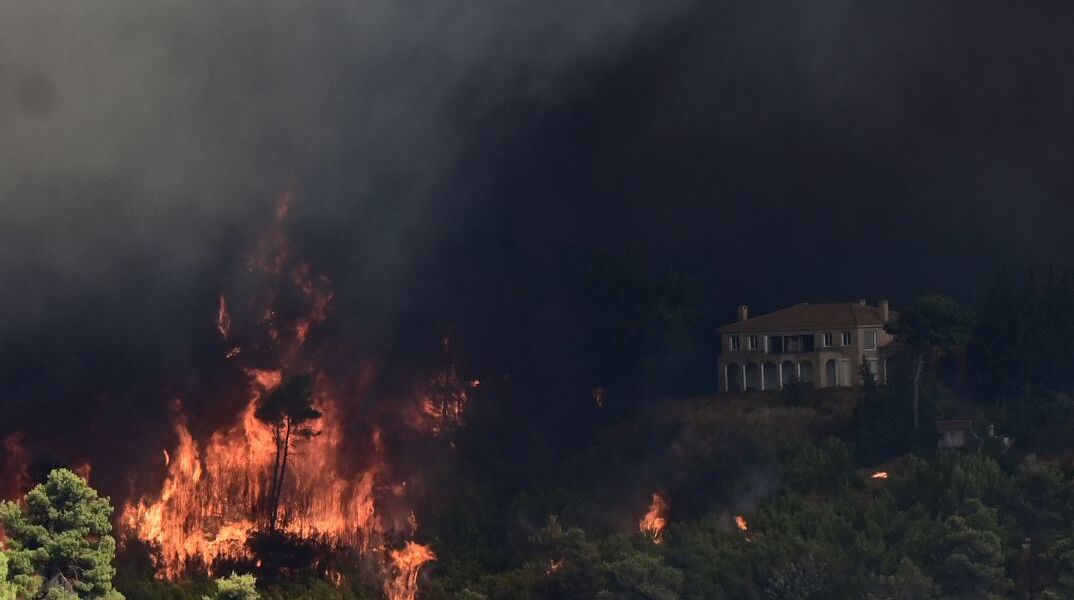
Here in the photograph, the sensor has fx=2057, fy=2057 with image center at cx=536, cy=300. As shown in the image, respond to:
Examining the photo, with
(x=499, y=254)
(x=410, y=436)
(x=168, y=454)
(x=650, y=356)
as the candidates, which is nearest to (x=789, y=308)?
(x=650, y=356)

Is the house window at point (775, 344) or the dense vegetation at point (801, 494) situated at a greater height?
the house window at point (775, 344)

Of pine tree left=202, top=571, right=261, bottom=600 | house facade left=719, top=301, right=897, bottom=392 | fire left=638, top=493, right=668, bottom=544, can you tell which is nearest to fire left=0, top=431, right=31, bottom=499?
pine tree left=202, top=571, right=261, bottom=600

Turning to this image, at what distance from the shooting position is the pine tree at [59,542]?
179 ft

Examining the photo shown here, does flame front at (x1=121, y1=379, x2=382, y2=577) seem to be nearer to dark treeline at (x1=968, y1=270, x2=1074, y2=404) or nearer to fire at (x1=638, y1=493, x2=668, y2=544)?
fire at (x1=638, y1=493, x2=668, y2=544)

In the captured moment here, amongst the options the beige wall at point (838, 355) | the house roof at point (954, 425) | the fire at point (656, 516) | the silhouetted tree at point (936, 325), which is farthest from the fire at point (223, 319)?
the house roof at point (954, 425)

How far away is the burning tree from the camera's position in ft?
239

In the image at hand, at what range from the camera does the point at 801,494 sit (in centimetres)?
7056

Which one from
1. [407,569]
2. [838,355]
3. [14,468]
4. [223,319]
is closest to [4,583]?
[14,468]

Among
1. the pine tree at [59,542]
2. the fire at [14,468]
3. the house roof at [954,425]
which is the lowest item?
the pine tree at [59,542]

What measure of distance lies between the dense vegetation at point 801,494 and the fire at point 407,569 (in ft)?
1.71

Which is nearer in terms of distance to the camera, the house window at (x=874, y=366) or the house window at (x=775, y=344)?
the house window at (x=874, y=366)

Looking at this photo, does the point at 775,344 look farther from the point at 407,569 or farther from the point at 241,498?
the point at 241,498

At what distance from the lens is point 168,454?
7150 cm

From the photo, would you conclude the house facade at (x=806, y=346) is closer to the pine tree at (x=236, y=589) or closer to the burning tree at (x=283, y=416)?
the burning tree at (x=283, y=416)
